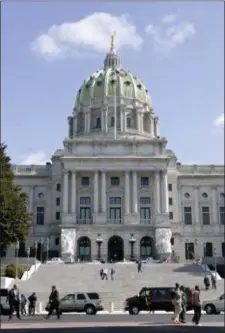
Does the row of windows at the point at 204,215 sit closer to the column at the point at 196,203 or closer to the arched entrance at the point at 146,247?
the column at the point at 196,203

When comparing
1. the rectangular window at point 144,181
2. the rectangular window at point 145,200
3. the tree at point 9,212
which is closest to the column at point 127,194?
the rectangular window at point 145,200

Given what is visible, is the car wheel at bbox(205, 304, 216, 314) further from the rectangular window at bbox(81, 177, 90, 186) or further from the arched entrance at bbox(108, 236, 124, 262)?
the rectangular window at bbox(81, 177, 90, 186)

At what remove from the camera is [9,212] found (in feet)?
128

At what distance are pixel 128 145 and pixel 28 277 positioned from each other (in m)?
30.7

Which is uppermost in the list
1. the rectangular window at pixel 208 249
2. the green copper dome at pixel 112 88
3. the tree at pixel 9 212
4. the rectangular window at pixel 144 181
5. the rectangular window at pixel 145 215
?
the green copper dome at pixel 112 88

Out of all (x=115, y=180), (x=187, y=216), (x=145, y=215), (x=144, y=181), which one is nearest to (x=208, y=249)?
(x=187, y=216)

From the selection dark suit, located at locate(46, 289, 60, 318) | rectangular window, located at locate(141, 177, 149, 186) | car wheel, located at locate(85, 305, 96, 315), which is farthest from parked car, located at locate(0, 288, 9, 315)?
rectangular window, located at locate(141, 177, 149, 186)

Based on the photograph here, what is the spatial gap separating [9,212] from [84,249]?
118ft

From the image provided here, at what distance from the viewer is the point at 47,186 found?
265 ft

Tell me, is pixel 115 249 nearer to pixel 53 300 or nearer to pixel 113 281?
pixel 113 281

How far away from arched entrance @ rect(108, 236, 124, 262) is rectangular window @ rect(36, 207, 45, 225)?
11605mm

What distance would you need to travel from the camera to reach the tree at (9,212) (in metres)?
38.2

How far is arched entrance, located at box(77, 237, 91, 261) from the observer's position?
240ft

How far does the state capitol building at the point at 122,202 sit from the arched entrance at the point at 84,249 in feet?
0.44
